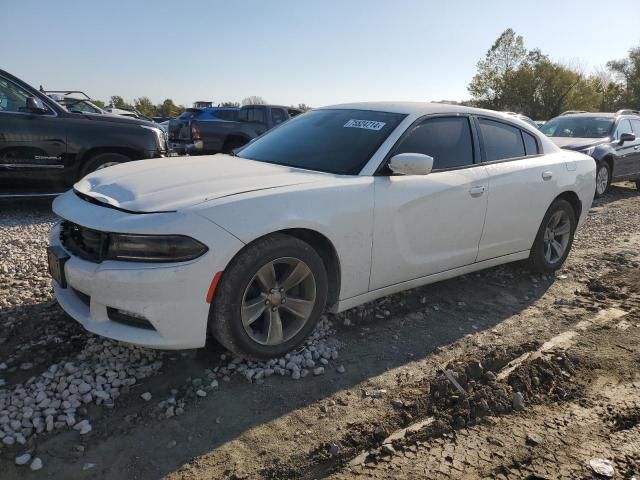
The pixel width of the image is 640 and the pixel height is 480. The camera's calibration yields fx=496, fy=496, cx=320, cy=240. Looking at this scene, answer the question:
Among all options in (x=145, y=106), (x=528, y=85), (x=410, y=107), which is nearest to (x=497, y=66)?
(x=528, y=85)

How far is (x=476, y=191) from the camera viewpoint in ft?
12.6

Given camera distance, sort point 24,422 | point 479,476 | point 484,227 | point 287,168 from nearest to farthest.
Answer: point 479,476
point 24,422
point 287,168
point 484,227

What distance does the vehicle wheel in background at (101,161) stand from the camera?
21.0ft

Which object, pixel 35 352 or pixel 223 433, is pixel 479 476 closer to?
pixel 223 433

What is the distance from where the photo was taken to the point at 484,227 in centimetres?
398

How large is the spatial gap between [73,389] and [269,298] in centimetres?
114

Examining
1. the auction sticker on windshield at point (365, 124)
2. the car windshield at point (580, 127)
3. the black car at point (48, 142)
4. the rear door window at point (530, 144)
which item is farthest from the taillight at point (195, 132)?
the rear door window at point (530, 144)

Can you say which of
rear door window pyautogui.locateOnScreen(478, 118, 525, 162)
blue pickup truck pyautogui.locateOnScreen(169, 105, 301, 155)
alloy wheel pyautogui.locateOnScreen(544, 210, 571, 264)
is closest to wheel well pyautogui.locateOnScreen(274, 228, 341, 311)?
rear door window pyautogui.locateOnScreen(478, 118, 525, 162)

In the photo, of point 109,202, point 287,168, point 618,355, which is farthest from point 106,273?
point 618,355

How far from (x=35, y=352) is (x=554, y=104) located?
49339 mm

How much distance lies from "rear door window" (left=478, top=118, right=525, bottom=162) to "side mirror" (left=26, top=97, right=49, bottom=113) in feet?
16.8

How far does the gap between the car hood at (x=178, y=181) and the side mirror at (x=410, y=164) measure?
Result: 1.55ft

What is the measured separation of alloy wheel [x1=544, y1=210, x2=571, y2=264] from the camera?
4.78 m

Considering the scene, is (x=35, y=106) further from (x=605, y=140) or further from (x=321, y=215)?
(x=605, y=140)
